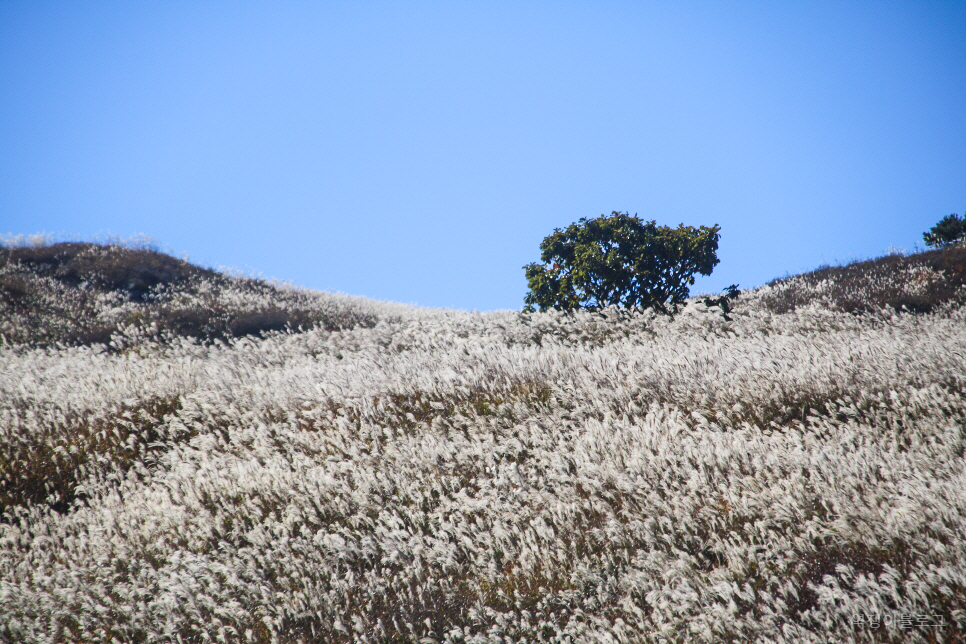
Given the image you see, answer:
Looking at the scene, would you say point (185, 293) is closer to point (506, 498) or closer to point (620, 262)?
point (620, 262)

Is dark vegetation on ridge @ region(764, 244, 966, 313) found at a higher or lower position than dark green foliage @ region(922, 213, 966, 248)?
lower

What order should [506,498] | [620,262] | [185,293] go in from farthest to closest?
[185,293], [620,262], [506,498]

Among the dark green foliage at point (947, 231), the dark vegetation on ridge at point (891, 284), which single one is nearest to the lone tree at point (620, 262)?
the dark vegetation on ridge at point (891, 284)

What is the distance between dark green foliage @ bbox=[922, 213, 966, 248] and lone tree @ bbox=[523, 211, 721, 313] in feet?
66.0

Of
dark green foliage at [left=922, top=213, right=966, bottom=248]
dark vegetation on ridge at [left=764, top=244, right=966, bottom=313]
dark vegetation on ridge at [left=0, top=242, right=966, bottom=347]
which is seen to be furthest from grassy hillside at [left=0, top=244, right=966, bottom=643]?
dark green foliage at [left=922, top=213, right=966, bottom=248]

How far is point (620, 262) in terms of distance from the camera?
15180mm

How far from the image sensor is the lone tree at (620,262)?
15195 mm

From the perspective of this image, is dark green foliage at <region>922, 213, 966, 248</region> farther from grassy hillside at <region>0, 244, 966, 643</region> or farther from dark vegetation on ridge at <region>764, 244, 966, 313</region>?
grassy hillside at <region>0, 244, 966, 643</region>

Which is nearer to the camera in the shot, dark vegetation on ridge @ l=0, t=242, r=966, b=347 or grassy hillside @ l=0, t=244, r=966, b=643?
grassy hillside @ l=0, t=244, r=966, b=643

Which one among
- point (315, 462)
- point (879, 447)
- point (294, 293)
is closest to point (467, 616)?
point (315, 462)

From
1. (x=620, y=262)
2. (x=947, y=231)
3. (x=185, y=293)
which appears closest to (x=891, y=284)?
(x=620, y=262)

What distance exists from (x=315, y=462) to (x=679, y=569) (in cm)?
361

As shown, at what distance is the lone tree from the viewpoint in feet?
49.9

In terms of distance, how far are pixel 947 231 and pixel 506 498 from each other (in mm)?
34057
